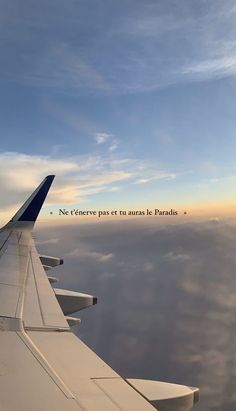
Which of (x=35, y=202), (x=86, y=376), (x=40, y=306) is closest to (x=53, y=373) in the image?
(x=86, y=376)

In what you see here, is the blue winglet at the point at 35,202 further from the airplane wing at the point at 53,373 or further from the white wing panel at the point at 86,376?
the white wing panel at the point at 86,376

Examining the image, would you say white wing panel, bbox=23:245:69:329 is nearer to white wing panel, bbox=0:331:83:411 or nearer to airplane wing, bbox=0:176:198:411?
airplane wing, bbox=0:176:198:411

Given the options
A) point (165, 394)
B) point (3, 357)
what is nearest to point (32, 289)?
point (3, 357)

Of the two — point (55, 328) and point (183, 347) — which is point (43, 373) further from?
point (183, 347)

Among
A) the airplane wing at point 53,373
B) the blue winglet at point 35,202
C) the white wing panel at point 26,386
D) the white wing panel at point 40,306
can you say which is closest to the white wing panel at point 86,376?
the airplane wing at point 53,373

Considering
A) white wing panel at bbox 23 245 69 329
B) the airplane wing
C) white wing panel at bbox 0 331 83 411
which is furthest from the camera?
white wing panel at bbox 23 245 69 329

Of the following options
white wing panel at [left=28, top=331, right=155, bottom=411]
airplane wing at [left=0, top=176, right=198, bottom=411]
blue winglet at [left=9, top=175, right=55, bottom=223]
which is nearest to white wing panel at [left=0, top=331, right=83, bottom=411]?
airplane wing at [left=0, top=176, right=198, bottom=411]
